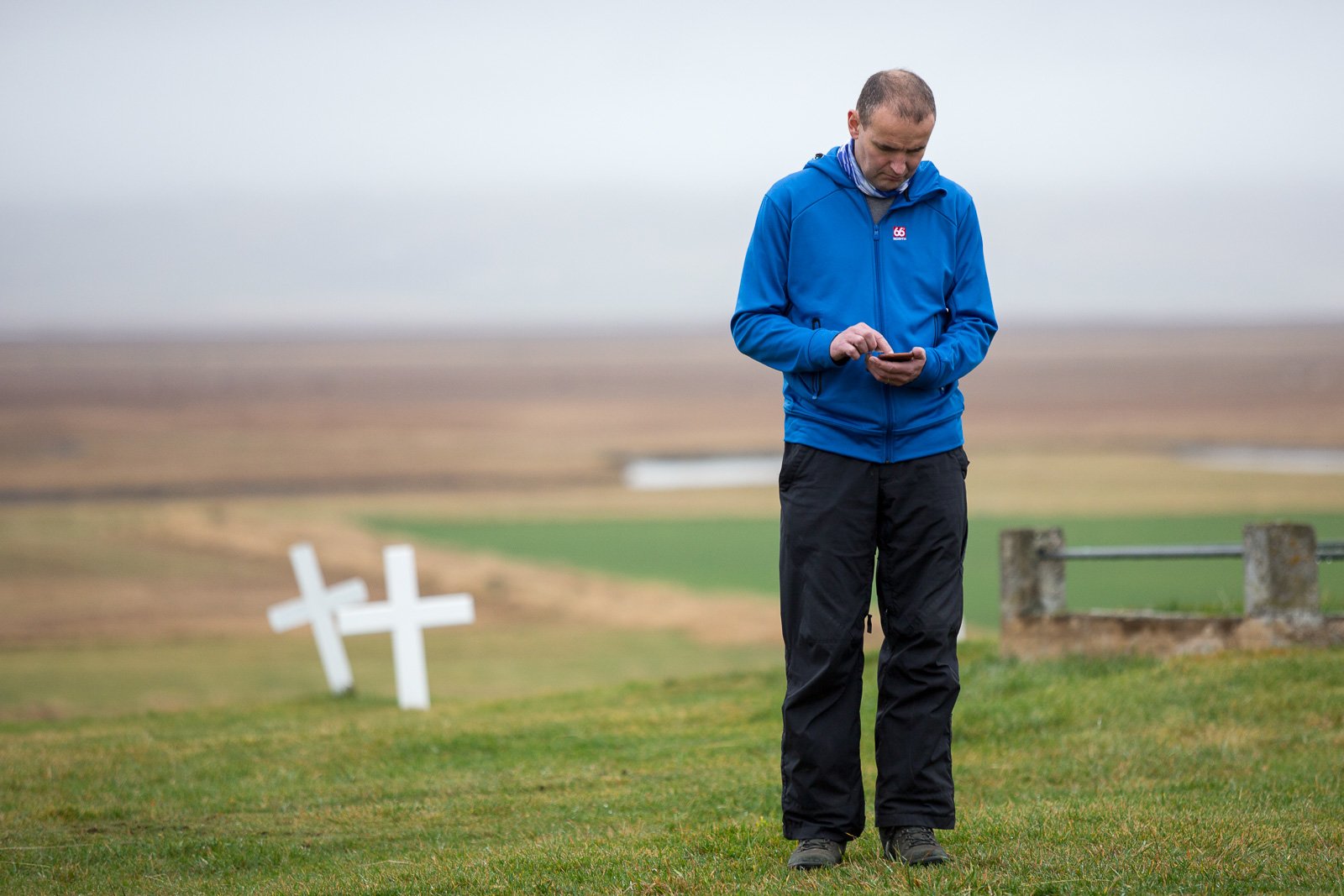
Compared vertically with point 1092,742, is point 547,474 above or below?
below

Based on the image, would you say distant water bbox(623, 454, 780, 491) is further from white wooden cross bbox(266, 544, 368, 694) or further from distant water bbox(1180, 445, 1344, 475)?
white wooden cross bbox(266, 544, 368, 694)

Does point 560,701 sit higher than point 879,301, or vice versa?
point 879,301

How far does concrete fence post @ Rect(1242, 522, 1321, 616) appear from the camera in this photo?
8.84 metres

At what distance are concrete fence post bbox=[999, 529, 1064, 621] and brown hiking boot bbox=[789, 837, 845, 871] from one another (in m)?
5.53

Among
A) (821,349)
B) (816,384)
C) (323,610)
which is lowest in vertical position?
(323,610)

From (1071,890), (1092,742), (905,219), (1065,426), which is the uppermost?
(905,219)

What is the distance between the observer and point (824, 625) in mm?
4508

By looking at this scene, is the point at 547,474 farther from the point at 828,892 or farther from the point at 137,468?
the point at 828,892

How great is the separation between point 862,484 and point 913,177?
971 mm

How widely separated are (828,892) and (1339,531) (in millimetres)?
26651

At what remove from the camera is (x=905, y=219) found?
4.55 metres

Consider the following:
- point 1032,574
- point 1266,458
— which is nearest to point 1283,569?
point 1032,574

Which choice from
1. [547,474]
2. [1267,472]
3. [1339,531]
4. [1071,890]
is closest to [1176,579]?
[1339,531]

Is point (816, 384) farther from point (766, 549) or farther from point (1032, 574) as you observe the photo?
point (766, 549)
